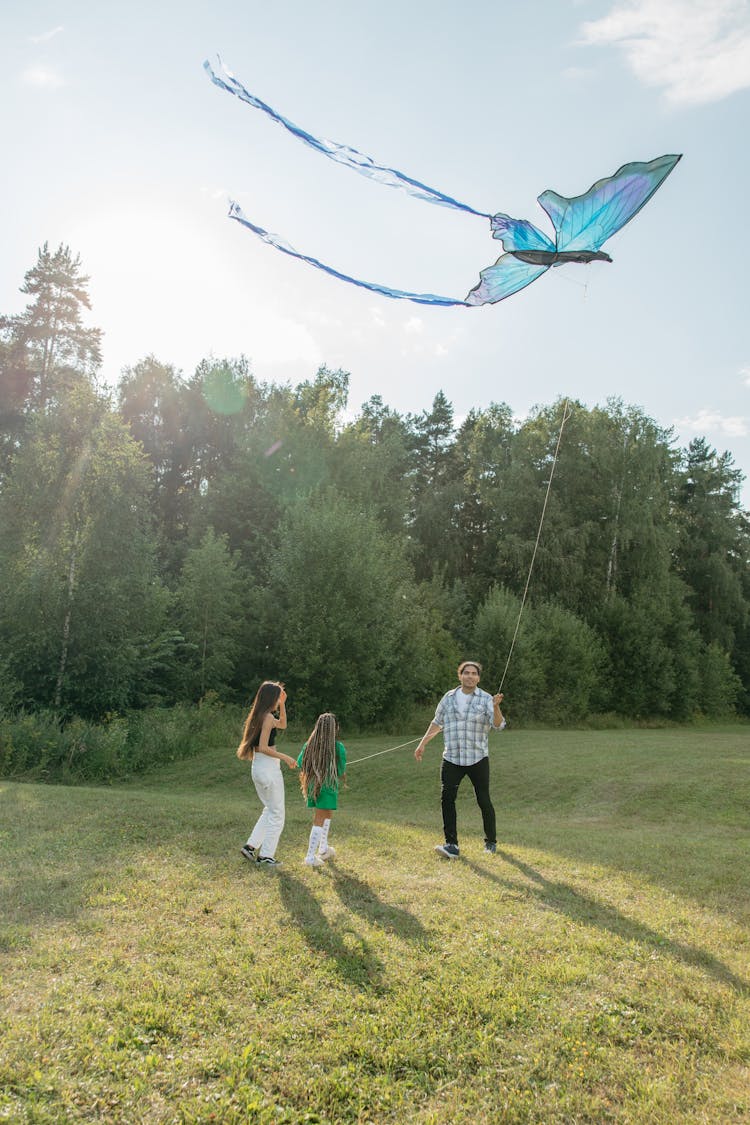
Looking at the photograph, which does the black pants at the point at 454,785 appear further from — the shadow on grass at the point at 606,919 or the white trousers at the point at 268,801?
the white trousers at the point at 268,801

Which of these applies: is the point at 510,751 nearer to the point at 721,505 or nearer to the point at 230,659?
the point at 230,659

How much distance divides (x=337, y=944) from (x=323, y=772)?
305 centimetres

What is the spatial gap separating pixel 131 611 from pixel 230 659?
6.08m

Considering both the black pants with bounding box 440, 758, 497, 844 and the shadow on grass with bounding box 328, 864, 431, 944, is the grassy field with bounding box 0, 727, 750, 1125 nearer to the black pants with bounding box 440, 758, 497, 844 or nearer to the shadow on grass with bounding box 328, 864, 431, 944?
the shadow on grass with bounding box 328, 864, 431, 944

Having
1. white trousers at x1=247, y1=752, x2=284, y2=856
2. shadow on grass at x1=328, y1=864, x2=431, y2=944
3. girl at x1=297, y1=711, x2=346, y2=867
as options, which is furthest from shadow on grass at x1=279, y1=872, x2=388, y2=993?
girl at x1=297, y1=711, x2=346, y2=867

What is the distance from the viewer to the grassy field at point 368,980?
352 cm

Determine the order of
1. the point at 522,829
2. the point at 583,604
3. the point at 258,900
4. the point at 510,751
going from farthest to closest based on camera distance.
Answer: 1. the point at 583,604
2. the point at 510,751
3. the point at 522,829
4. the point at 258,900

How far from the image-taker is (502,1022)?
4.22 m

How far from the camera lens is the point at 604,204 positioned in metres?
6.59

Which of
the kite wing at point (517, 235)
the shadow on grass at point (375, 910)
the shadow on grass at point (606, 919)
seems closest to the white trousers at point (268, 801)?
the shadow on grass at point (375, 910)

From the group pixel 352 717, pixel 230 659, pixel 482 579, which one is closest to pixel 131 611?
pixel 230 659

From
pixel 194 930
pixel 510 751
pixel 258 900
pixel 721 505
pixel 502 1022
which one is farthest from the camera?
pixel 721 505

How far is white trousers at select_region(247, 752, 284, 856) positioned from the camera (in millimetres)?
7684

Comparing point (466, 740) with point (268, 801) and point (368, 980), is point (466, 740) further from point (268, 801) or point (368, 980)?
point (368, 980)
